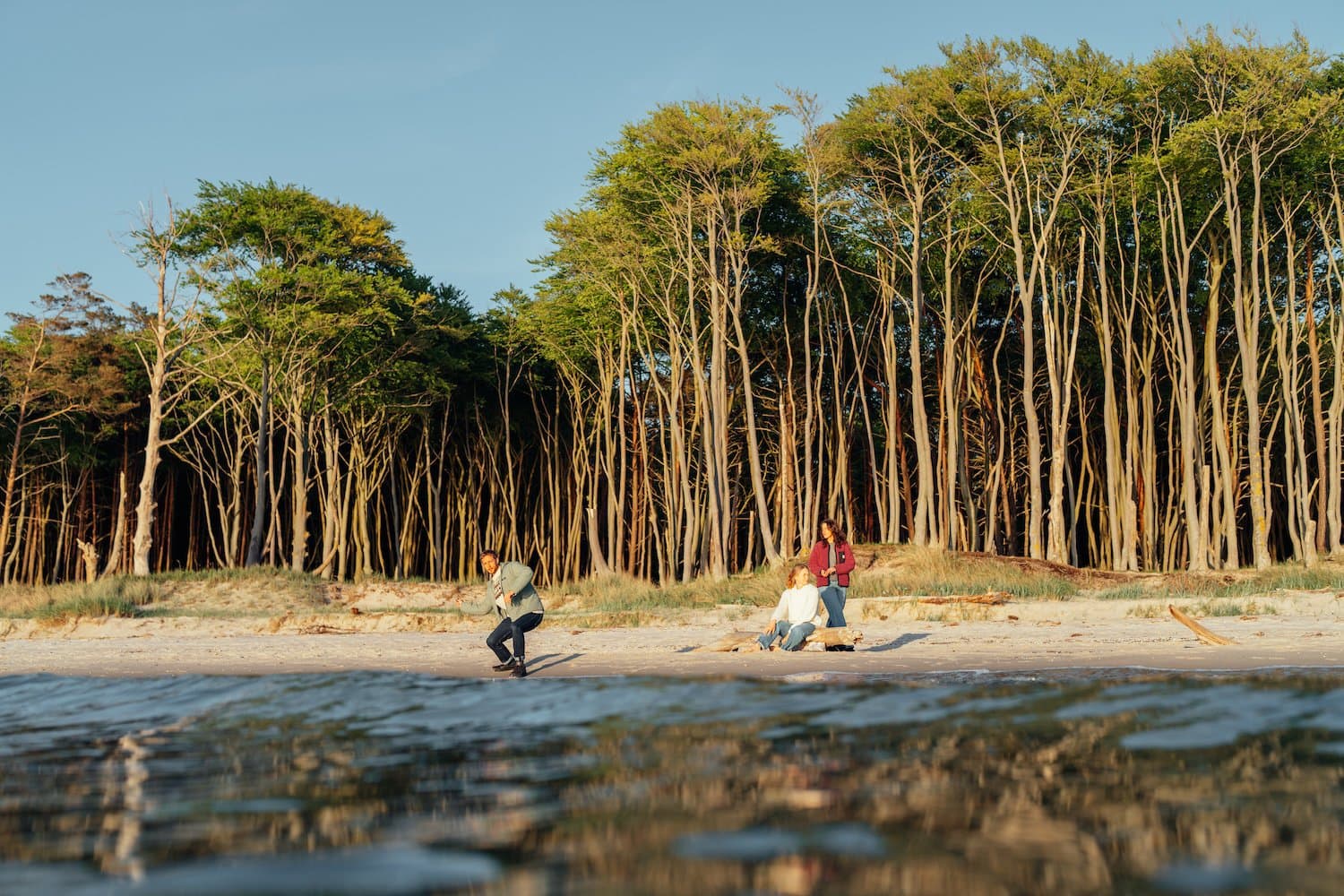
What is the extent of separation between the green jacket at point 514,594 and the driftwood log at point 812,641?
2.48 meters

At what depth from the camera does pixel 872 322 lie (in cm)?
3762

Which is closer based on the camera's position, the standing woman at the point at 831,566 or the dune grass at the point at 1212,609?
the standing woman at the point at 831,566

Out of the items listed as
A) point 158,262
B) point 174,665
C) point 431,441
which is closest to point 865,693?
point 174,665

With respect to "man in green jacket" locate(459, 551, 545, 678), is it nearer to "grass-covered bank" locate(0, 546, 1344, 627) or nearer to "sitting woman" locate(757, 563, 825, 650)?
"sitting woman" locate(757, 563, 825, 650)

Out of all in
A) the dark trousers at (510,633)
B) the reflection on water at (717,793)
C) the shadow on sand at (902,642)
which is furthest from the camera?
the shadow on sand at (902,642)

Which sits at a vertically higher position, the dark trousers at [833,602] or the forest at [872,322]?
the forest at [872,322]

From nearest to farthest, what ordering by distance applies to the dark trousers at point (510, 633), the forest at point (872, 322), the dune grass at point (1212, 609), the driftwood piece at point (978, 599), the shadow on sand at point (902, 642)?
the dark trousers at point (510, 633), the shadow on sand at point (902, 642), the dune grass at point (1212, 609), the driftwood piece at point (978, 599), the forest at point (872, 322)

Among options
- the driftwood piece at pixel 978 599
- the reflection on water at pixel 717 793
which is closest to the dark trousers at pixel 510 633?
the reflection on water at pixel 717 793

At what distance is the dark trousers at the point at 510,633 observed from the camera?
13.5 meters

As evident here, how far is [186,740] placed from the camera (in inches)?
354

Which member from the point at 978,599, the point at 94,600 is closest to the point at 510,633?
the point at 978,599

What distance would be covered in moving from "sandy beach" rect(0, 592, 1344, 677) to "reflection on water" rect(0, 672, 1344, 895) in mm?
2455

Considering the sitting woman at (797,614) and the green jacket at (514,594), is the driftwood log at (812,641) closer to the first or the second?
the sitting woman at (797,614)

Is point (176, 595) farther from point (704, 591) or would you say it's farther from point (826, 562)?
point (826, 562)
